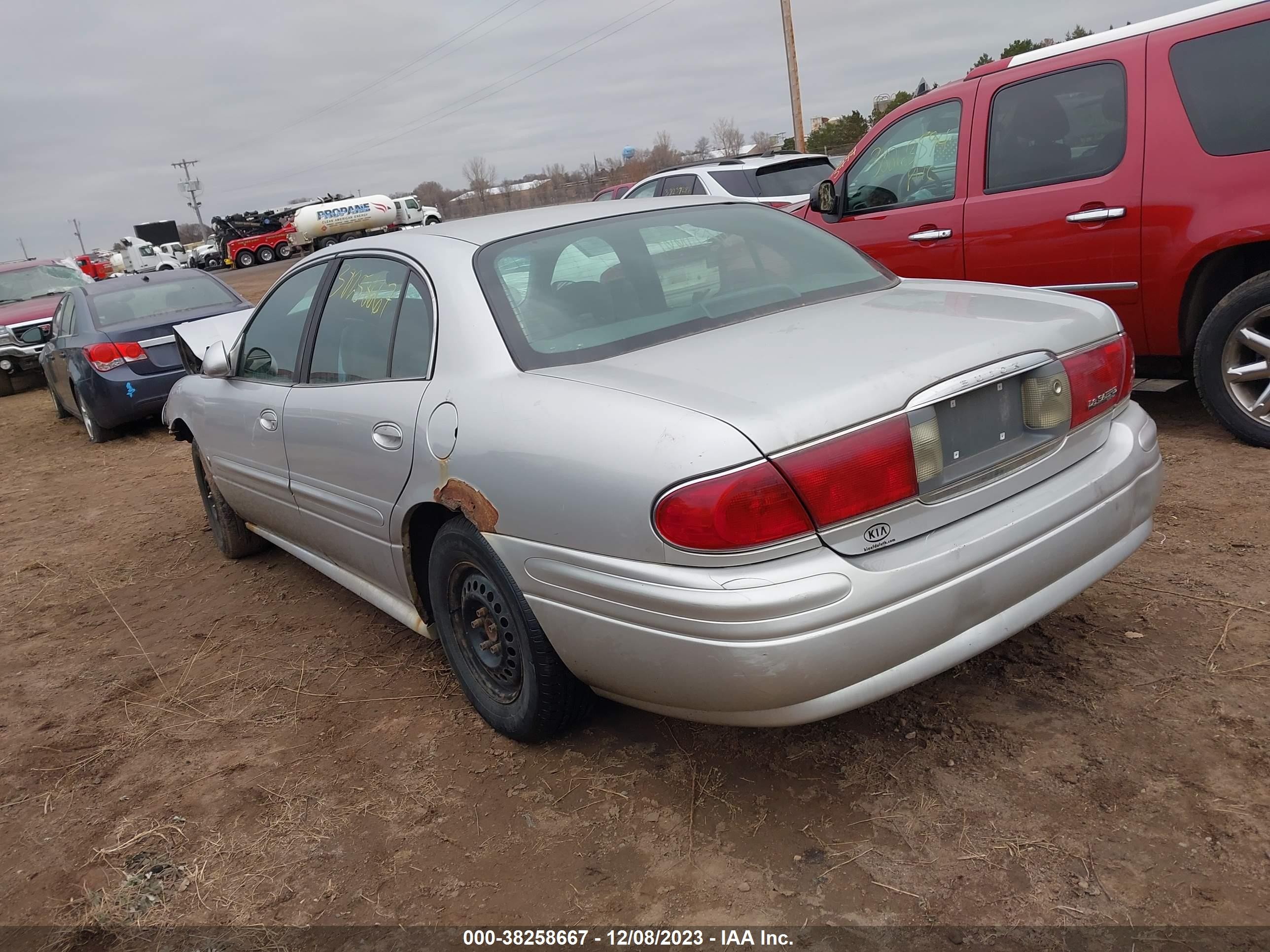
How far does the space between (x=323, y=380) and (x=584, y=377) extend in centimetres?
146

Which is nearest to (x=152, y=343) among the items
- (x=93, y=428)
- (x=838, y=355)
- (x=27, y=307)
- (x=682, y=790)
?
(x=93, y=428)

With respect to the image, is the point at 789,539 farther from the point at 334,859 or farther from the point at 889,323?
the point at 334,859

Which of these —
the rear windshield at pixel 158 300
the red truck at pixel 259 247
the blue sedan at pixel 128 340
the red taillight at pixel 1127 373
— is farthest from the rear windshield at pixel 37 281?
the red truck at pixel 259 247

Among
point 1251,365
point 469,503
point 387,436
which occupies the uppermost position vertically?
point 387,436

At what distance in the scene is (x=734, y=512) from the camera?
6.79 feet

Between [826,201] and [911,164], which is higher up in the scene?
[911,164]

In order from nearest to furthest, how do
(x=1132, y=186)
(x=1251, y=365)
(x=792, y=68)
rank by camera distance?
(x=1251, y=365) → (x=1132, y=186) → (x=792, y=68)

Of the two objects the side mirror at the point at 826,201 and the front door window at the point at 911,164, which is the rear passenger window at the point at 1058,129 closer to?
the front door window at the point at 911,164

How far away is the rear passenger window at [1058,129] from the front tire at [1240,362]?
882mm

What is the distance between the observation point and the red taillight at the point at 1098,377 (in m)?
2.56

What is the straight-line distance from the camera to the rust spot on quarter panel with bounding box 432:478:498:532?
2.59 m

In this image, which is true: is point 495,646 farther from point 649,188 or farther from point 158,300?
point 649,188

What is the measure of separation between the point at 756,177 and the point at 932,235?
548 cm

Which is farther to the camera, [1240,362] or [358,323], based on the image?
[1240,362]
